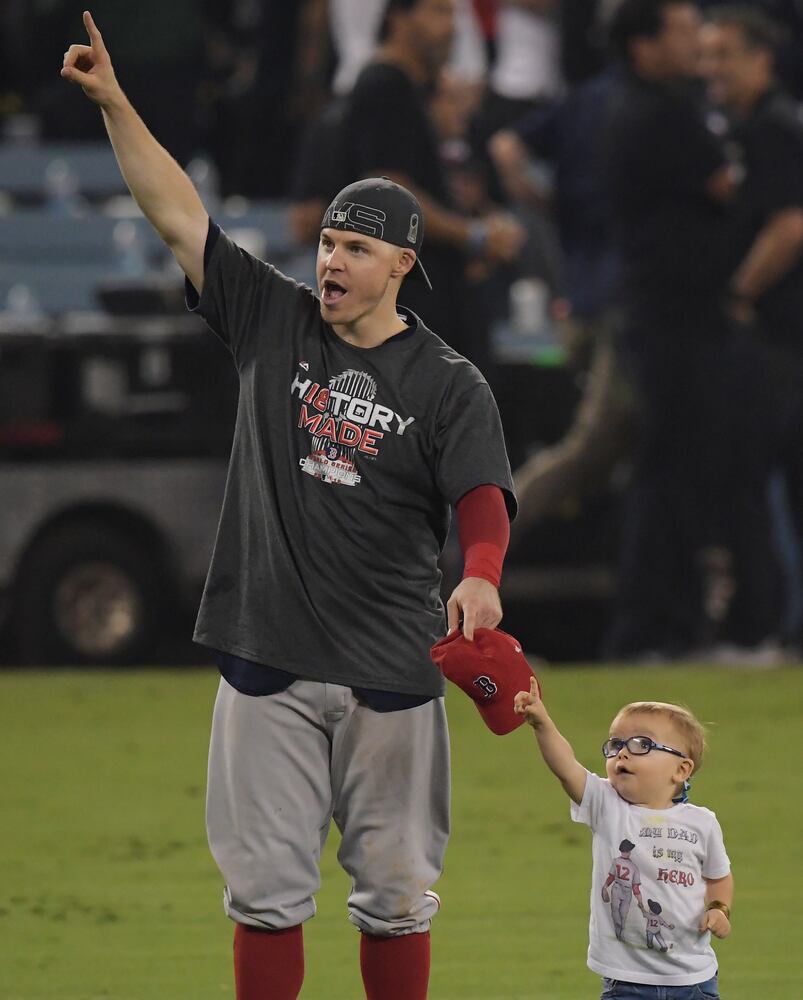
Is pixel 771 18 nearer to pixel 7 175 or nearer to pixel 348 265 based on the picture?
pixel 7 175

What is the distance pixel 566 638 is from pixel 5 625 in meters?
2.73

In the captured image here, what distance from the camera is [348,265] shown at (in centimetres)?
397

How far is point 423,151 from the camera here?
29.1 feet

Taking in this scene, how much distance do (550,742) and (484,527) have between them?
1.30ft

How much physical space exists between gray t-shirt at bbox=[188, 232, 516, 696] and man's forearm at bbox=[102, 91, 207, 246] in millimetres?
100

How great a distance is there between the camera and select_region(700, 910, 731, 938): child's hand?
151 inches

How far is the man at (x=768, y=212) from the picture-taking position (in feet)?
32.4

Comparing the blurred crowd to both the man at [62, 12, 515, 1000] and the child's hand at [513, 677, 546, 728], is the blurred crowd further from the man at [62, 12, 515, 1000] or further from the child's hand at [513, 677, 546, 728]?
the child's hand at [513, 677, 546, 728]

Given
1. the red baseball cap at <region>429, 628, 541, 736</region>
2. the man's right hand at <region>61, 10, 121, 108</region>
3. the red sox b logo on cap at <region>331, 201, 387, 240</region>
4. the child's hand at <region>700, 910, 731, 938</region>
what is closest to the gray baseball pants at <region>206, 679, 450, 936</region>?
the red baseball cap at <region>429, 628, 541, 736</region>

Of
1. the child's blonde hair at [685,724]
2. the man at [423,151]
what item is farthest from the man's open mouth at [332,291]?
the man at [423,151]

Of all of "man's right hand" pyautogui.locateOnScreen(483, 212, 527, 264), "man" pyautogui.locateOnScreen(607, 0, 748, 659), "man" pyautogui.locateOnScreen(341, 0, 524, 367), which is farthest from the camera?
"man" pyautogui.locateOnScreen(607, 0, 748, 659)

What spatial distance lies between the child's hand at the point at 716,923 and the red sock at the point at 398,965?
0.54m

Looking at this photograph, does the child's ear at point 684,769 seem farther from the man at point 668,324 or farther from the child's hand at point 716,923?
the man at point 668,324

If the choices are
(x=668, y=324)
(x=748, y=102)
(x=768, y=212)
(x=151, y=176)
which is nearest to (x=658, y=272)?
(x=668, y=324)
